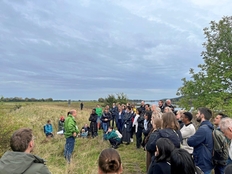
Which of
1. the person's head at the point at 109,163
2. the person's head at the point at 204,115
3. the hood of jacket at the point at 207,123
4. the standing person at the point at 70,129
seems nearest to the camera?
the person's head at the point at 109,163

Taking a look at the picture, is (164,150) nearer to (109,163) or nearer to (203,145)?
(109,163)

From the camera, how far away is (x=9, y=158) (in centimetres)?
246

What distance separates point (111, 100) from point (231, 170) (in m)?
25.9

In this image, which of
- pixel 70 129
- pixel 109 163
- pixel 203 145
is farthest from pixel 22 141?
pixel 70 129

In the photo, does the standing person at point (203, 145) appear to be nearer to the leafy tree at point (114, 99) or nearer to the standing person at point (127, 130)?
the standing person at point (127, 130)

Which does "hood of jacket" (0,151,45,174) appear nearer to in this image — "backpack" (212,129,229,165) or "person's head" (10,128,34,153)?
"person's head" (10,128,34,153)

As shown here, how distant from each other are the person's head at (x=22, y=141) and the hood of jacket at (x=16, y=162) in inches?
3.7

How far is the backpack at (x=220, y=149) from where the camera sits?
423 cm

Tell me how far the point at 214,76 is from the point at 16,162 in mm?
18663

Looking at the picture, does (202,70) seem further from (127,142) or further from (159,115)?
(159,115)

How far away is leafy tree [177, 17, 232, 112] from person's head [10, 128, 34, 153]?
53.6ft

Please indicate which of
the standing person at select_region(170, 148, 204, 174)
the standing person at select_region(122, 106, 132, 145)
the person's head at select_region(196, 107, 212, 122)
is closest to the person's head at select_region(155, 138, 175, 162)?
the standing person at select_region(170, 148, 204, 174)

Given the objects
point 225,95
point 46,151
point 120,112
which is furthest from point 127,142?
point 225,95

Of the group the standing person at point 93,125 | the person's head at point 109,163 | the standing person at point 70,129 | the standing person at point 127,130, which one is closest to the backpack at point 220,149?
the person's head at point 109,163
